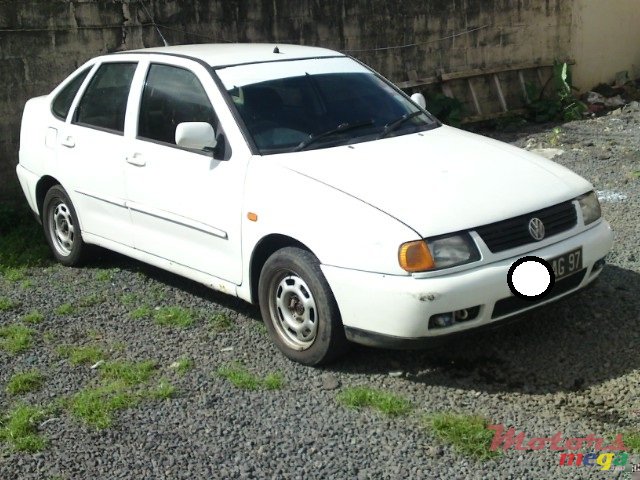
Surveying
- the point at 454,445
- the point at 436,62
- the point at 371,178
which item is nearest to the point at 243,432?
the point at 454,445

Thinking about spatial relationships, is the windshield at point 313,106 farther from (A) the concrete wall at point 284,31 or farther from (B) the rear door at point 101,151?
(A) the concrete wall at point 284,31

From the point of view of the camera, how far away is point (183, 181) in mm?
5559

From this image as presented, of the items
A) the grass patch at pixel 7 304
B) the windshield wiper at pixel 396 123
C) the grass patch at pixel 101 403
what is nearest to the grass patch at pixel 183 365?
the grass patch at pixel 101 403

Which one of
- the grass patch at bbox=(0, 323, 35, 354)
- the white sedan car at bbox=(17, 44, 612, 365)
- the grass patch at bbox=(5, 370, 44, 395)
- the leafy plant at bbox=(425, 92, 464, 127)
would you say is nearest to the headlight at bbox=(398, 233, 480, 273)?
the white sedan car at bbox=(17, 44, 612, 365)

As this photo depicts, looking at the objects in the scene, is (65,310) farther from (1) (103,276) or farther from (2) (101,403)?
(2) (101,403)

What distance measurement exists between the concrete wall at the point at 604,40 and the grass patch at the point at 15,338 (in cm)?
1126

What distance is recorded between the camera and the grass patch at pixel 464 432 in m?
4.08

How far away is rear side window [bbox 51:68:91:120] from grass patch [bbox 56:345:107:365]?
2.08m

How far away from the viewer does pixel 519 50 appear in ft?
45.2

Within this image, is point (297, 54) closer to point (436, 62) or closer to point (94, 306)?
point (94, 306)

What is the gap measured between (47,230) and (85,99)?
1.15m

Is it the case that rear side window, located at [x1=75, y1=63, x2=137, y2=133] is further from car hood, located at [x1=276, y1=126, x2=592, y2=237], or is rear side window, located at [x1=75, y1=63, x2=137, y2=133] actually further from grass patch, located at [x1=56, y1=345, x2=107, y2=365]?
car hood, located at [x1=276, y1=126, x2=592, y2=237]

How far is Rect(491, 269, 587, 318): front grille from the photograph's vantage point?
15.2 ft

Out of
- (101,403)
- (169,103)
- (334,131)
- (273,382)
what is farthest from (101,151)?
(273,382)
